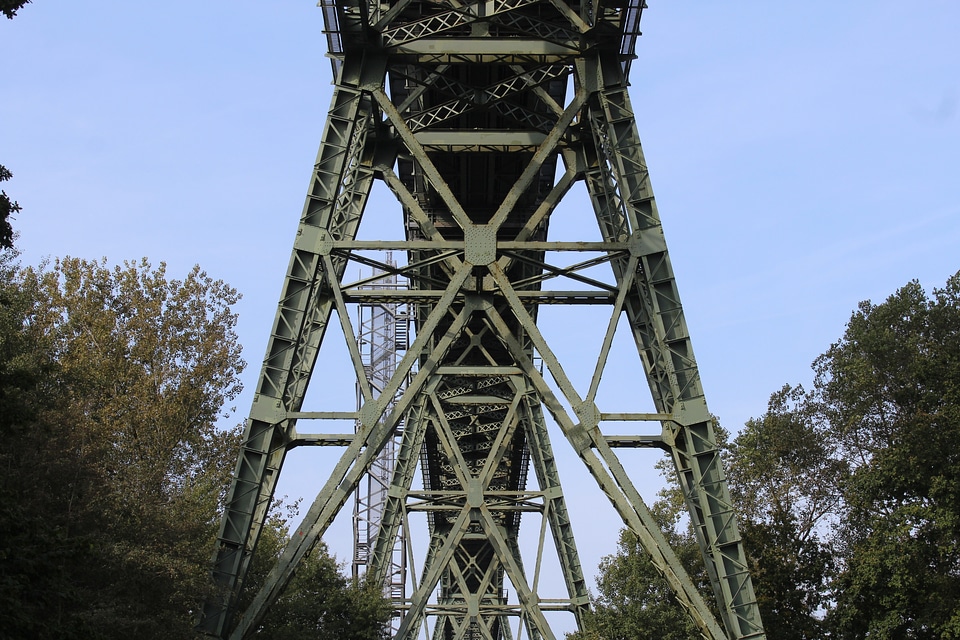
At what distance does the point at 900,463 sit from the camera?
85.1 feet

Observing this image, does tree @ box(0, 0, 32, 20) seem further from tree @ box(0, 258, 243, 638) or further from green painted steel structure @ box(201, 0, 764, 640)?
green painted steel structure @ box(201, 0, 764, 640)

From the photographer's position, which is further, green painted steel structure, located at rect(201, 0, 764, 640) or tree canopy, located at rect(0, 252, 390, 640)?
green painted steel structure, located at rect(201, 0, 764, 640)

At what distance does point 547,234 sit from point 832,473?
11.1 m

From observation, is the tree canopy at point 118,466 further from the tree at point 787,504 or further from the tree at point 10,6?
the tree at point 787,504

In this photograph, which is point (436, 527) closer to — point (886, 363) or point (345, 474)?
point (886, 363)

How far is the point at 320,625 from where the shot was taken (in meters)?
A: 24.8

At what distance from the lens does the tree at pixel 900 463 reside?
25.3 meters

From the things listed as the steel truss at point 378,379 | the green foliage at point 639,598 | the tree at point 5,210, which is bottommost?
the tree at point 5,210

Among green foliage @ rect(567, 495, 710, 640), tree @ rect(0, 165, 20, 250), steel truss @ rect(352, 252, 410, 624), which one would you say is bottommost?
tree @ rect(0, 165, 20, 250)

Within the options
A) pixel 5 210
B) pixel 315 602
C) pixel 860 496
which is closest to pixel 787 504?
pixel 860 496

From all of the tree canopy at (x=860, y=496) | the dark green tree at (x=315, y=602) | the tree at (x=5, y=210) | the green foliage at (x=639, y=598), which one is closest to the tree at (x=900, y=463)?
the tree canopy at (x=860, y=496)

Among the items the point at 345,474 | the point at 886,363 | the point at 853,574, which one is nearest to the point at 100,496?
the point at 345,474

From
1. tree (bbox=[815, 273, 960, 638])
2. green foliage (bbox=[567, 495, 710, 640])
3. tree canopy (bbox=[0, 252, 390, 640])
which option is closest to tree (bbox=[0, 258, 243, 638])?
tree canopy (bbox=[0, 252, 390, 640])

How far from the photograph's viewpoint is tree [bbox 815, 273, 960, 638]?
25297 mm
